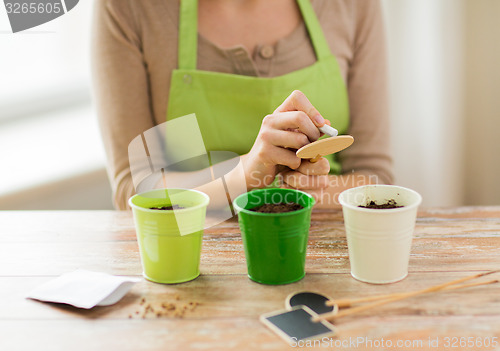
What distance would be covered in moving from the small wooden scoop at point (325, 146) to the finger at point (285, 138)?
30mm

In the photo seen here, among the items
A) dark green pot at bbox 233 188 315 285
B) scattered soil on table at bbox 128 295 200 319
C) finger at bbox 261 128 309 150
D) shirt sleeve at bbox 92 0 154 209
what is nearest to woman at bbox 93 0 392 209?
shirt sleeve at bbox 92 0 154 209

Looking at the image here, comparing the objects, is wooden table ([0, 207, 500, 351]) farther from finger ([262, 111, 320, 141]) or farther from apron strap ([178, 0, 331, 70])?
apron strap ([178, 0, 331, 70])

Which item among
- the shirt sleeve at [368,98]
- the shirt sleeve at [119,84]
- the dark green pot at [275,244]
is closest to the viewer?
the dark green pot at [275,244]

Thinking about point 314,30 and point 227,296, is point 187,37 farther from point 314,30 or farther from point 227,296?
point 227,296

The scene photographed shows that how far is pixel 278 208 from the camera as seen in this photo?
0.80 meters

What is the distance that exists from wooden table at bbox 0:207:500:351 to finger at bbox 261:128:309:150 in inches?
7.3

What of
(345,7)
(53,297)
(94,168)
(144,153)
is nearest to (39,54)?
(94,168)

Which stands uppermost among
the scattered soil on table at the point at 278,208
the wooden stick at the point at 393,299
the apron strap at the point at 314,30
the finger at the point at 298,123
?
→ the apron strap at the point at 314,30

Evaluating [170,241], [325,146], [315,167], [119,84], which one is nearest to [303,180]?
[315,167]

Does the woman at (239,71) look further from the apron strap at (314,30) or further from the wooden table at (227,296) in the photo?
the wooden table at (227,296)

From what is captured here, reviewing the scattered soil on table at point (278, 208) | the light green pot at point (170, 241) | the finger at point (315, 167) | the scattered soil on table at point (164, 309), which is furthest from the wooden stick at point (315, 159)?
the scattered soil on table at point (164, 309)

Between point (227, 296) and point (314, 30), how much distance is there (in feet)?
2.80

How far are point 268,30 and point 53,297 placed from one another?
881 mm

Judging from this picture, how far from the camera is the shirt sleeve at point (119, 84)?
1.23 meters
